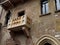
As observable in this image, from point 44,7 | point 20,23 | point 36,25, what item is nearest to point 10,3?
point 20,23

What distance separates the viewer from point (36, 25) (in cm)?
1041

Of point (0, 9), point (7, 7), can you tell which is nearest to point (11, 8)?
point (7, 7)

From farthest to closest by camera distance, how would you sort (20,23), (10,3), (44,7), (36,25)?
(10,3)
(44,7)
(36,25)
(20,23)

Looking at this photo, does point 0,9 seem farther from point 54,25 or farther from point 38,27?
point 54,25

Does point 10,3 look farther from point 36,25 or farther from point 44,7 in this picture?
point 36,25

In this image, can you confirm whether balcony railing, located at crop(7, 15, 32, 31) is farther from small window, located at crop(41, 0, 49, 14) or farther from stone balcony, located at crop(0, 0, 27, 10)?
stone balcony, located at crop(0, 0, 27, 10)

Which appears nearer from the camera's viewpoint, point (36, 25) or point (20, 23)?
point (20, 23)

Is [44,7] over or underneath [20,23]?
over

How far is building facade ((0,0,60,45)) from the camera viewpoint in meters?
9.60

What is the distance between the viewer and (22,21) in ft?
33.3

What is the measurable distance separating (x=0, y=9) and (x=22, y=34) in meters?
4.08

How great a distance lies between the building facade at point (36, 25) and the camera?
960cm

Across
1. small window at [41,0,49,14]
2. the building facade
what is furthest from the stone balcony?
small window at [41,0,49,14]

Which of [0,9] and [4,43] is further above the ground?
[0,9]
